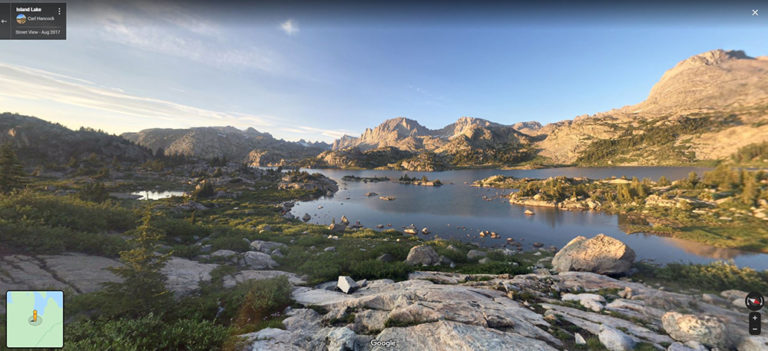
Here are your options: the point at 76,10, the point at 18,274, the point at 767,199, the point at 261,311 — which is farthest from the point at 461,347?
the point at 767,199

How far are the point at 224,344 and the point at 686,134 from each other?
767 feet

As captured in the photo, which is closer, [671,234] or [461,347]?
[461,347]

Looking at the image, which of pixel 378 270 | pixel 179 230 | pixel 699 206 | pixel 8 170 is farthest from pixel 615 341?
pixel 699 206

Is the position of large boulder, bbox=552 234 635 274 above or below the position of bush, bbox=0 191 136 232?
below

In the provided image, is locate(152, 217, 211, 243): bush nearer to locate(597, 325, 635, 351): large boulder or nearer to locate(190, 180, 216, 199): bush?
locate(597, 325, 635, 351): large boulder

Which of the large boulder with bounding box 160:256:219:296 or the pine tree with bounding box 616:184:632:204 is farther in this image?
the pine tree with bounding box 616:184:632:204

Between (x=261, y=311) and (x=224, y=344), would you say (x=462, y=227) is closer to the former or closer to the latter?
(x=261, y=311)

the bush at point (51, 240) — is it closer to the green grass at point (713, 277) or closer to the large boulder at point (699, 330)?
the large boulder at point (699, 330)

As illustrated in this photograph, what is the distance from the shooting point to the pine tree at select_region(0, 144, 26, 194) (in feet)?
67.9

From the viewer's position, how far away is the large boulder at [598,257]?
18.5 meters

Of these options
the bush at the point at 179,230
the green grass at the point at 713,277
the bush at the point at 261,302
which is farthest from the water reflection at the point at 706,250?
the bush at the point at 179,230

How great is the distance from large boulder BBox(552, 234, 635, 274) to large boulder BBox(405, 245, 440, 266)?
10.7m

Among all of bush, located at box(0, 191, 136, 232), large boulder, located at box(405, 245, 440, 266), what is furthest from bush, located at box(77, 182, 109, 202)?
large boulder, located at box(405, 245, 440, 266)

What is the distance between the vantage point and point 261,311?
1027cm
